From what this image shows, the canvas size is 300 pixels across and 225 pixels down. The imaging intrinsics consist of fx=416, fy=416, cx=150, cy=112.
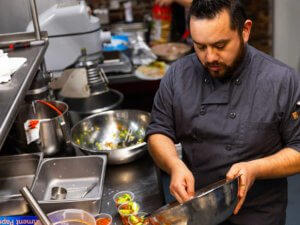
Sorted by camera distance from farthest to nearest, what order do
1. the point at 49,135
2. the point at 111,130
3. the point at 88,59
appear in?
the point at 88,59 → the point at 111,130 → the point at 49,135

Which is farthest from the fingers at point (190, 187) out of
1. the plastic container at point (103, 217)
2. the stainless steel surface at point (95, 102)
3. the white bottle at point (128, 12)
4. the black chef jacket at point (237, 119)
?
the white bottle at point (128, 12)

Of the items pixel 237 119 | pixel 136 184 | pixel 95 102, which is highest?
pixel 237 119

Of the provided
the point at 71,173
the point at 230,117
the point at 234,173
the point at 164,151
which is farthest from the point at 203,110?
the point at 71,173

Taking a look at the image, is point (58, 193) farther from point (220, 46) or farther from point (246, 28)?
point (246, 28)

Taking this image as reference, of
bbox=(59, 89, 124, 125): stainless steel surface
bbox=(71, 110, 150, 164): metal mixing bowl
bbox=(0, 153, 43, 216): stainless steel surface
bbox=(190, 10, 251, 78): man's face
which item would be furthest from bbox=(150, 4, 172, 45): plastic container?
bbox=(190, 10, 251, 78): man's face

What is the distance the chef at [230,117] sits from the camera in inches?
62.8

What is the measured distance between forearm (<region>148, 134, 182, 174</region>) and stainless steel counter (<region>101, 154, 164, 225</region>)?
150mm

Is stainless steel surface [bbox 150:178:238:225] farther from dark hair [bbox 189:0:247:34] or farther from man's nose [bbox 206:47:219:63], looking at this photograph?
dark hair [bbox 189:0:247:34]

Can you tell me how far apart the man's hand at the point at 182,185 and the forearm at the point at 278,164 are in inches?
10.0

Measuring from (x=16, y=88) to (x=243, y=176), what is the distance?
0.97 meters

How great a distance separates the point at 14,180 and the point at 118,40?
7.18 ft

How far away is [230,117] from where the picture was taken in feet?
5.66

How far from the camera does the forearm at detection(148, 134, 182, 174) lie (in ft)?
5.69

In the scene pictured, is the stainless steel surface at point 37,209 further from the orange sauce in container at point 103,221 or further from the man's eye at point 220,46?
the man's eye at point 220,46
